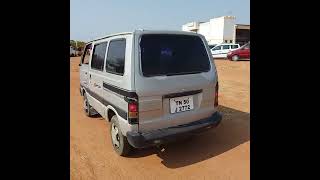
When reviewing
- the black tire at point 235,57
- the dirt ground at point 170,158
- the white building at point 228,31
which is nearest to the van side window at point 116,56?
the dirt ground at point 170,158

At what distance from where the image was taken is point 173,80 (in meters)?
3.99

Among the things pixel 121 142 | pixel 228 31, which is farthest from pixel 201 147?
pixel 228 31

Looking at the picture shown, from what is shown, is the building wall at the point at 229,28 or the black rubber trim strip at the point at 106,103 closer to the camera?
the black rubber trim strip at the point at 106,103

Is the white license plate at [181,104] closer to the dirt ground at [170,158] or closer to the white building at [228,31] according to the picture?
the dirt ground at [170,158]

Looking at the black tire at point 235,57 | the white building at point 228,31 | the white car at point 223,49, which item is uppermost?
the white building at point 228,31

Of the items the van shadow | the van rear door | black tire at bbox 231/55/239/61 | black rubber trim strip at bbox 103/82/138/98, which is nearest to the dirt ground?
the van shadow

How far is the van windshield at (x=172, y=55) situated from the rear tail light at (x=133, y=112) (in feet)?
1.46

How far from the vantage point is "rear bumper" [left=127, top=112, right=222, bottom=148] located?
3.83 m

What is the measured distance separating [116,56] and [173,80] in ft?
3.47

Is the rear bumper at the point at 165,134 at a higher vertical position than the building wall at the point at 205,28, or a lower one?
lower

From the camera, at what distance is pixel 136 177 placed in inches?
152

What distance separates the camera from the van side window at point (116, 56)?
412cm

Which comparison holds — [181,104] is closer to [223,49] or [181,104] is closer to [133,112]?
[133,112]
